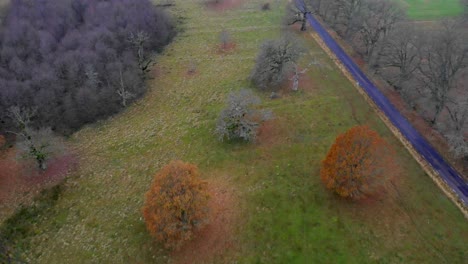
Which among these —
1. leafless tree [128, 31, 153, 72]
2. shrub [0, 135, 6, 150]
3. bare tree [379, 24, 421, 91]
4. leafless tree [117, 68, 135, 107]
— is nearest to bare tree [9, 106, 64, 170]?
shrub [0, 135, 6, 150]

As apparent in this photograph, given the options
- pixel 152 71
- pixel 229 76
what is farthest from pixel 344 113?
pixel 152 71

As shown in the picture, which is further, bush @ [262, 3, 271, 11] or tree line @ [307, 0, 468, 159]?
bush @ [262, 3, 271, 11]

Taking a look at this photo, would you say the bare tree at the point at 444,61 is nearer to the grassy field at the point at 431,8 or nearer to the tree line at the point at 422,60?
the tree line at the point at 422,60

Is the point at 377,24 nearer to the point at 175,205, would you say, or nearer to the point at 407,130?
the point at 407,130

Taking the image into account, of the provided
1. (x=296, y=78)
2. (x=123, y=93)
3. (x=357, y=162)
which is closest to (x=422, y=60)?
(x=296, y=78)

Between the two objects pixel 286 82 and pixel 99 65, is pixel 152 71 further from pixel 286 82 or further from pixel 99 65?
pixel 286 82

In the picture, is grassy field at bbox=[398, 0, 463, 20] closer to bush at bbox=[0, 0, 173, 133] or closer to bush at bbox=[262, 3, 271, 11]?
bush at bbox=[262, 3, 271, 11]

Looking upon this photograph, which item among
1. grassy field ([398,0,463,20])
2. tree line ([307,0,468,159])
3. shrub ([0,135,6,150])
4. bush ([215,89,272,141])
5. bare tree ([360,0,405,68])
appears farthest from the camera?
grassy field ([398,0,463,20])
